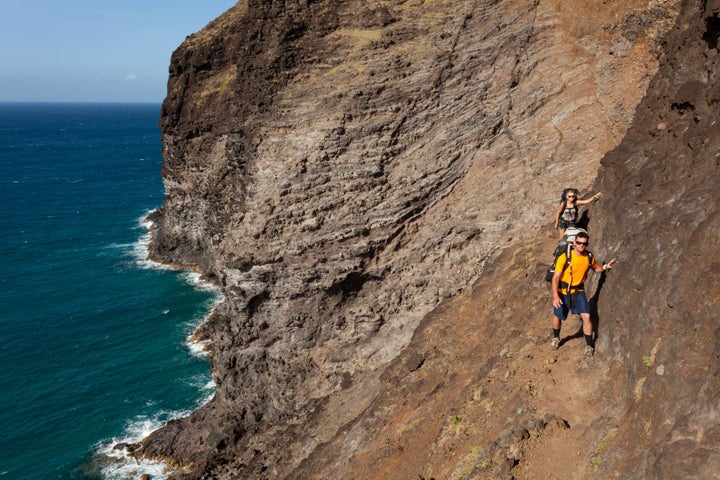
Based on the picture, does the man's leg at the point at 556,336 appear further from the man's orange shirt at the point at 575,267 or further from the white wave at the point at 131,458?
the white wave at the point at 131,458

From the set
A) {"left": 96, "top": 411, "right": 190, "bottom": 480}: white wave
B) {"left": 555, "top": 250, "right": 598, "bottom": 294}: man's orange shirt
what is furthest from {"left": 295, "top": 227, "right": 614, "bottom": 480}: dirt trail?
{"left": 96, "top": 411, "right": 190, "bottom": 480}: white wave

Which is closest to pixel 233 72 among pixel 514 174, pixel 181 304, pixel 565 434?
pixel 181 304

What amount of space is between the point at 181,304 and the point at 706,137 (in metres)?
46.9

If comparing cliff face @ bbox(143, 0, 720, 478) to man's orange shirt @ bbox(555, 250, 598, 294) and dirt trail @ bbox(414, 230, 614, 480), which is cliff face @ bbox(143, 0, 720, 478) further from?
man's orange shirt @ bbox(555, 250, 598, 294)

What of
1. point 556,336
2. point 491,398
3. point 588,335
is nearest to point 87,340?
point 491,398

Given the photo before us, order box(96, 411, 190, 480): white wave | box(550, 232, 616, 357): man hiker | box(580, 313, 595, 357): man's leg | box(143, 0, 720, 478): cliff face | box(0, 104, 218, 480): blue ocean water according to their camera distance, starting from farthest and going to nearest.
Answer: box(0, 104, 218, 480): blue ocean water < box(96, 411, 190, 480): white wave < box(143, 0, 720, 478): cliff face < box(580, 313, 595, 357): man's leg < box(550, 232, 616, 357): man hiker

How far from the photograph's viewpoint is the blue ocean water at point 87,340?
3244cm

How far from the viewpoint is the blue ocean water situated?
106 ft

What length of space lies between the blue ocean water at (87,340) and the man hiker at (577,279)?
2661cm

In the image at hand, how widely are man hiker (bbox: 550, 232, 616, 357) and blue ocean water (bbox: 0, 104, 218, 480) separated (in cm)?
2661

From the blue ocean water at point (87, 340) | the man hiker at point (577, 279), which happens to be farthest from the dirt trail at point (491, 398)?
the blue ocean water at point (87, 340)

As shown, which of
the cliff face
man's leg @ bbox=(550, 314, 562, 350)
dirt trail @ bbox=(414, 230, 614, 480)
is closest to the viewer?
dirt trail @ bbox=(414, 230, 614, 480)

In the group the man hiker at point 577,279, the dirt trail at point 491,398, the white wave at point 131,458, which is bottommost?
the white wave at point 131,458

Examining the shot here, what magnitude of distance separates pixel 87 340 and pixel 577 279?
140ft
